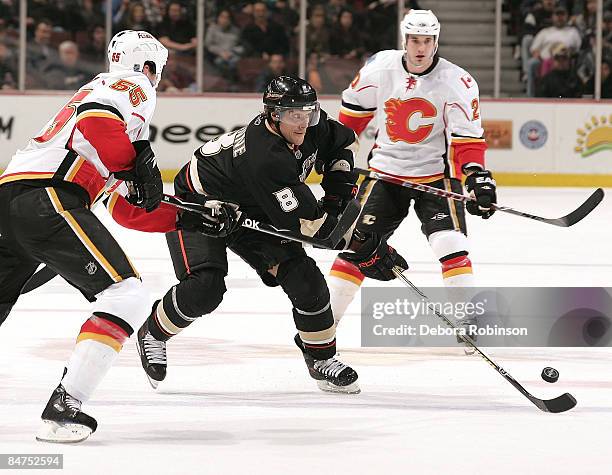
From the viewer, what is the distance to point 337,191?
382cm

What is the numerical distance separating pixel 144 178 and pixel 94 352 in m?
0.43

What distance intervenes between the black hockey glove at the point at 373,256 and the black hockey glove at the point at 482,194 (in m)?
Result: 0.39

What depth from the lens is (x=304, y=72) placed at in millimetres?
10203

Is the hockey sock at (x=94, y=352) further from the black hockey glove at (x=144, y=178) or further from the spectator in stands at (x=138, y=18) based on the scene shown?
the spectator in stands at (x=138, y=18)

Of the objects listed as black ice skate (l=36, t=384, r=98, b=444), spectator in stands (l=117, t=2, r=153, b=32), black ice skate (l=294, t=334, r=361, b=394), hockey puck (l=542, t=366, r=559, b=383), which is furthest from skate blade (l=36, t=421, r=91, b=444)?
spectator in stands (l=117, t=2, r=153, b=32)

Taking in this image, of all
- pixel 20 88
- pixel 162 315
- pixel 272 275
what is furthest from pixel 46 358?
pixel 20 88

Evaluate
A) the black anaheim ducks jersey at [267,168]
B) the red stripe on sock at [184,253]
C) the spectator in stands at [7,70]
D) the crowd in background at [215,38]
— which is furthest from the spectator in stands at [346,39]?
the red stripe on sock at [184,253]

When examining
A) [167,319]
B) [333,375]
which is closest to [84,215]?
[167,319]

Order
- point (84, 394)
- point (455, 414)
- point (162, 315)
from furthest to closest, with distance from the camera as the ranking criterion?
point (162, 315)
point (455, 414)
point (84, 394)

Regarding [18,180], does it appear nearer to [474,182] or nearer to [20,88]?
[474,182]

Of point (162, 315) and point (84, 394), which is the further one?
point (162, 315)

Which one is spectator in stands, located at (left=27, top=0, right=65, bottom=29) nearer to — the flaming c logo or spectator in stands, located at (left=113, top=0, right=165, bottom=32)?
spectator in stands, located at (left=113, top=0, right=165, bottom=32)

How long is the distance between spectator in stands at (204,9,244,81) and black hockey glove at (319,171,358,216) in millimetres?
6421

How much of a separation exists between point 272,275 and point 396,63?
111 cm
